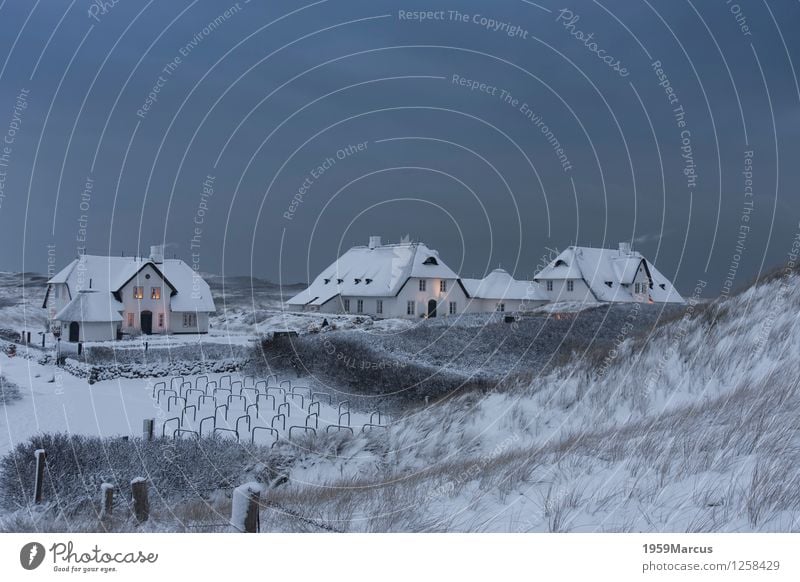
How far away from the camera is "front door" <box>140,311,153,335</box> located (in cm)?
3959

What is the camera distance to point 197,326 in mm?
40125

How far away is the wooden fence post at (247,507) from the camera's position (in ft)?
23.9

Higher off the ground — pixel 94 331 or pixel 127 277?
pixel 127 277

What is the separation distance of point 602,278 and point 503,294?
980 cm

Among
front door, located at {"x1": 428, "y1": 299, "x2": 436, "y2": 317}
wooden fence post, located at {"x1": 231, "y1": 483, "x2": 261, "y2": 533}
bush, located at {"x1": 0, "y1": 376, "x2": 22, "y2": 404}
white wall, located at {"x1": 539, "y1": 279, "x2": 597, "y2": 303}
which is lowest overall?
bush, located at {"x1": 0, "y1": 376, "x2": 22, "y2": 404}

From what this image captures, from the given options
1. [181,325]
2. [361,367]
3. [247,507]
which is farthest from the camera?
[181,325]

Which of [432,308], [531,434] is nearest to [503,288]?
[432,308]

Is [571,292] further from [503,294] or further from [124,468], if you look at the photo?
[124,468]

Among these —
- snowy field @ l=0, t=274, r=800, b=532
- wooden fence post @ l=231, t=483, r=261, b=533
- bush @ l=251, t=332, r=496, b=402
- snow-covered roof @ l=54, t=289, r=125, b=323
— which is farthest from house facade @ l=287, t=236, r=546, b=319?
wooden fence post @ l=231, t=483, r=261, b=533

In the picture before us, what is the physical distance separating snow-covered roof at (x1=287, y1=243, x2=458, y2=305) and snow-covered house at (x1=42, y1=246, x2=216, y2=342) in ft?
34.7

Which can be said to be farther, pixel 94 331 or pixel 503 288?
pixel 503 288

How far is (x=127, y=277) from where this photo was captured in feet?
129

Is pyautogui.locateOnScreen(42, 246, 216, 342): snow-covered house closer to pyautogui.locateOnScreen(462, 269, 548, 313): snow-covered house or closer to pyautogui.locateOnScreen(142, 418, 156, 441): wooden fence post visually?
pyautogui.locateOnScreen(142, 418, 156, 441): wooden fence post

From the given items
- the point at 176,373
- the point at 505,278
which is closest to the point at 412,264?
the point at 505,278
